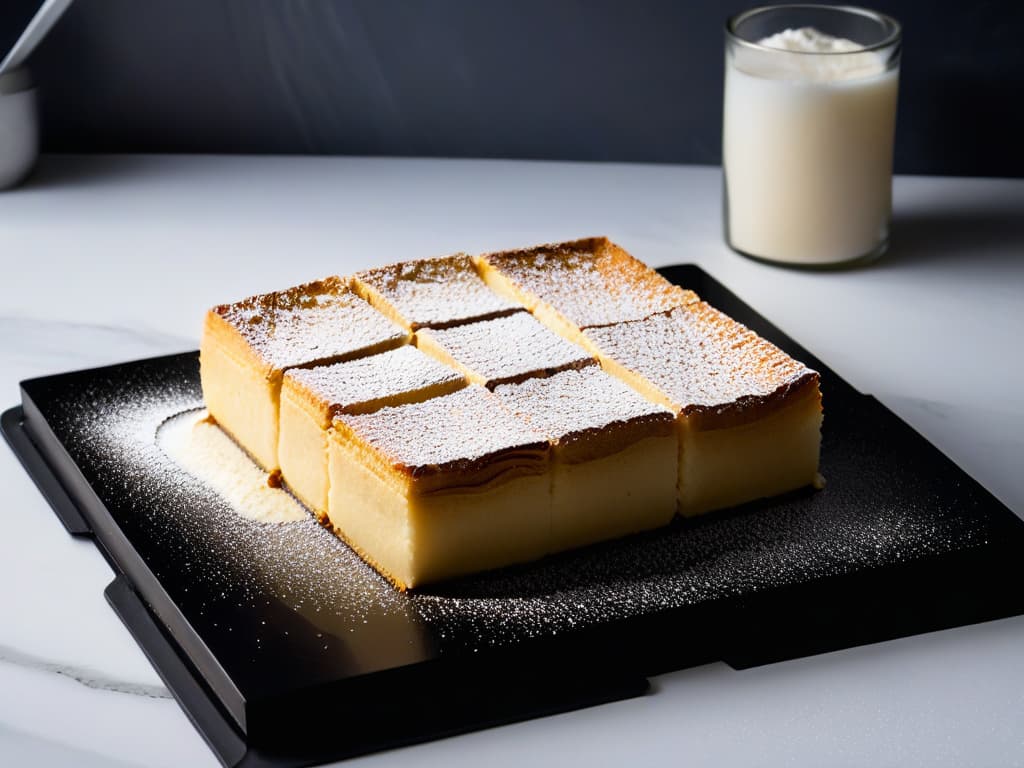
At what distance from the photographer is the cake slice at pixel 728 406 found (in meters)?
1.35

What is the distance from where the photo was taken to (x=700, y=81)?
7.25ft

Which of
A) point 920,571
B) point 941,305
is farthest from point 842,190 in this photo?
point 920,571

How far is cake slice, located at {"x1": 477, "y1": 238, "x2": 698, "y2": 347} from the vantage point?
4.99 ft

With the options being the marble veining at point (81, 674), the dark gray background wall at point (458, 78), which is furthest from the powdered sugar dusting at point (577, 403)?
the dark gray background wall at point (458, 78)

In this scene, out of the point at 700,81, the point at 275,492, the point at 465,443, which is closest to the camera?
the point at 465,443

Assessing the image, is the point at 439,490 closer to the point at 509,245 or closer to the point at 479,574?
the point at 479,574

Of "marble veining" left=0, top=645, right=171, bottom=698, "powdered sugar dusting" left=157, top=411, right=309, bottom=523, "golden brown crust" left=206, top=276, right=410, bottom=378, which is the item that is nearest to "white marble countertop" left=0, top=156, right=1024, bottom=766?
"marble veining" left=0, top=645, right=171, bottom=698

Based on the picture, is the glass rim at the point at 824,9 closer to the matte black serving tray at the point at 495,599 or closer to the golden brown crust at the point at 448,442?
the matte black serving tray at the point at 495,599

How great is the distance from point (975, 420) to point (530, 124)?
0.87 m

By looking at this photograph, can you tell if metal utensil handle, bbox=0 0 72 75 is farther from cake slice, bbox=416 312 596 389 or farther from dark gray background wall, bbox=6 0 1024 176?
cake slice, bbox=416 312 596 389

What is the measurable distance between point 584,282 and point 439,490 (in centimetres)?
43

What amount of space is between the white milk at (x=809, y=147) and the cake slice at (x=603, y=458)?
0.61 metres

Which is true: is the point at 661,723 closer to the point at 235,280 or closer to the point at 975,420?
the point at 975,420

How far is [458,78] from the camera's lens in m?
2.22
